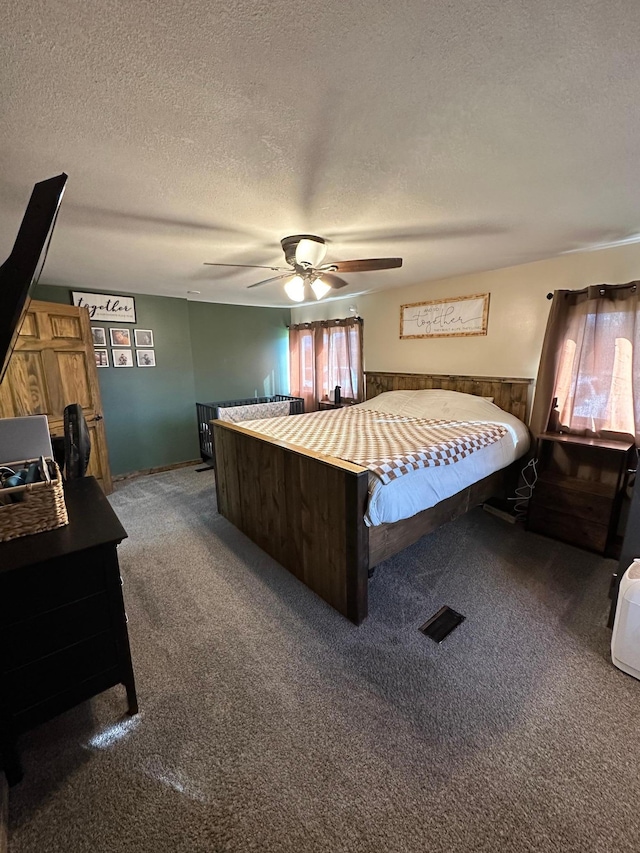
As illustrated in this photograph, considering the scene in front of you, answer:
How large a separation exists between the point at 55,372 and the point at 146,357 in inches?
45.8

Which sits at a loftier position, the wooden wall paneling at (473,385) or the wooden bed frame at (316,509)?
the wooden wall paneling at (473,385)

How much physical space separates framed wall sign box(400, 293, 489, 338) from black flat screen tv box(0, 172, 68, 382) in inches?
135

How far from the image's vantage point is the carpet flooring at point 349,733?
42.7 inches

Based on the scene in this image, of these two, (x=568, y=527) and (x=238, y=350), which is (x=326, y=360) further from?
(x=568, y=527)

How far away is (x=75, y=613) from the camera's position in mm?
1220

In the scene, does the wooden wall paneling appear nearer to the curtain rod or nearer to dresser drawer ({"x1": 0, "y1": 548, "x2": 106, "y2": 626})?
the curtain rod

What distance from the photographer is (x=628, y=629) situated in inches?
61.4

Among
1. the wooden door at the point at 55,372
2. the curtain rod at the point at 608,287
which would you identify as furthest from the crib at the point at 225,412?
the curtain rod at the point at 608,287

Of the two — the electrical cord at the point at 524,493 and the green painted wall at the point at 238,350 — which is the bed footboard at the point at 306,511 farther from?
the green painted wall at the point at 238,350

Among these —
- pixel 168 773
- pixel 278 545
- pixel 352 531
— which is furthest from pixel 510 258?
pixel 168 773

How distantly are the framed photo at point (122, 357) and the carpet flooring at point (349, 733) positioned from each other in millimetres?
2874

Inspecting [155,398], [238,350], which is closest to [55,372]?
[155,398]

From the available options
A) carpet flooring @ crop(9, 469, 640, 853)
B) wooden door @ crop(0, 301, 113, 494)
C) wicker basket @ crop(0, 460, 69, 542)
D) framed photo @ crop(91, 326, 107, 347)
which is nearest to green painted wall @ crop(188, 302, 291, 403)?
framed photo @ crop(91, 326, 107, 347)

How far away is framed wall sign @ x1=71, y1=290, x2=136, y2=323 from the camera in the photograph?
12.5ft
